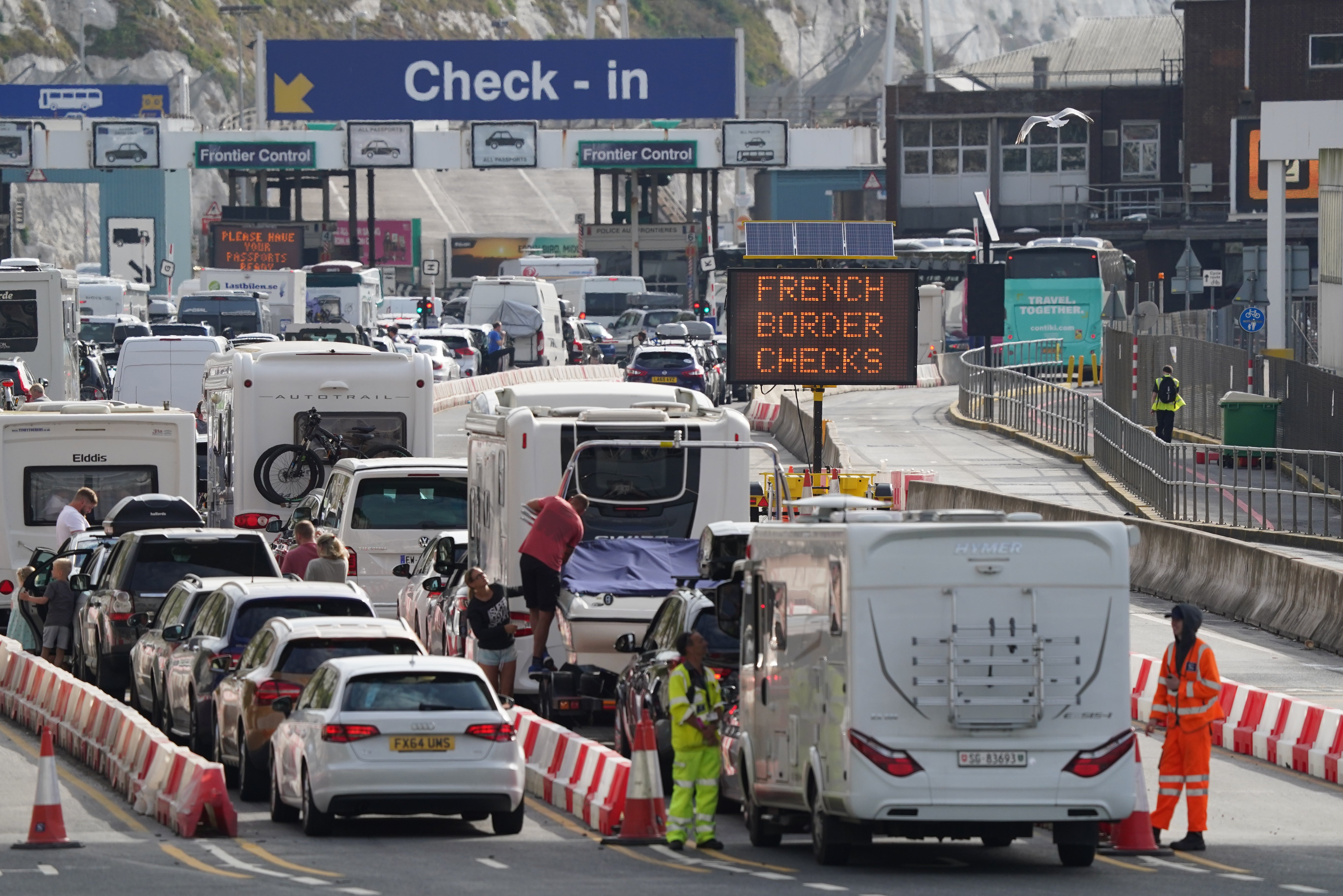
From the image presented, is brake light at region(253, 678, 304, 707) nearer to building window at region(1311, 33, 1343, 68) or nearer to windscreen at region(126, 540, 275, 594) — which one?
windscreen at region(126, 540, 275, 594)

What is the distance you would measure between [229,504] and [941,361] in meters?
44.6

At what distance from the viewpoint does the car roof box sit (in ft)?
80.2

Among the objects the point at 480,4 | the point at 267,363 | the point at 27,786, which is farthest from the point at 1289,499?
the point at 480,4

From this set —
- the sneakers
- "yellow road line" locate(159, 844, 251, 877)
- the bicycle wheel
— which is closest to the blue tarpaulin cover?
"yellow road line" locate(159, 844, 251, 877)

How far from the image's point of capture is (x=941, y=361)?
70.3 metres

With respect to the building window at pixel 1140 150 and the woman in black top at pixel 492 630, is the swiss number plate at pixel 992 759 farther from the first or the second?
the building window at pixel 1140 150

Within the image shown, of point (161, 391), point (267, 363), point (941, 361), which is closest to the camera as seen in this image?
point (267, 363)

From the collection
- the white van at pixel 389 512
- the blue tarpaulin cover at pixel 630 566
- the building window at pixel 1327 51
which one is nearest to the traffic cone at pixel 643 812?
the blue tarpaulin cover at pixel 630 566

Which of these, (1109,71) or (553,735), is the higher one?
(1109,71)

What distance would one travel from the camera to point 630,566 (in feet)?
62.5

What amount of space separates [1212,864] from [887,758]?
2.35 m

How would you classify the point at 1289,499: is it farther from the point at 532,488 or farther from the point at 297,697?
the point at 297,697

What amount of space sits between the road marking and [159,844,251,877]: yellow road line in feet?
17.8

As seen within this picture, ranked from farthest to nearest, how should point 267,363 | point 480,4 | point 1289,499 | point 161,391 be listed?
point 480,4 → point 161,391 → point 1289,499 → point 267,363
